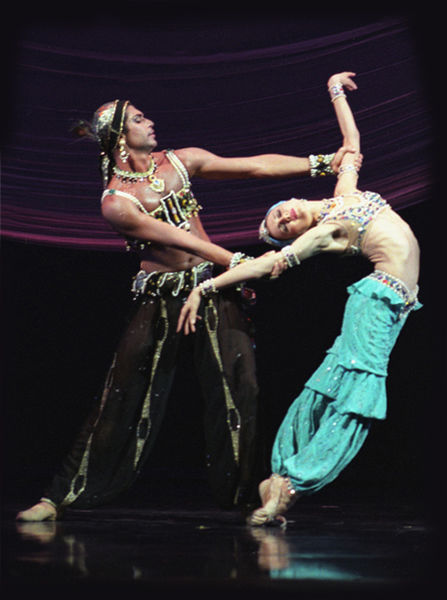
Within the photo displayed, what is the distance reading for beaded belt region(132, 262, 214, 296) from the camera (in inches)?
147

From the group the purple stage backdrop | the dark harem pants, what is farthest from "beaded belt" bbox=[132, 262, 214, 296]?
the purple stage backdrop

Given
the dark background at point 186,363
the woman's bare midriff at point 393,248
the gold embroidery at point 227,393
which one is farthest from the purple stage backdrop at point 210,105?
the gold embroidery at point 227,393

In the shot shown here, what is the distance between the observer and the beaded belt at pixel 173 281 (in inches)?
147

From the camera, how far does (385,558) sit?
2.65 metres

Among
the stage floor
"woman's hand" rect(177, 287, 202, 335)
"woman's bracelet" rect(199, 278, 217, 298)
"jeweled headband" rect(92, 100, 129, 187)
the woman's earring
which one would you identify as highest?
"jeweled headband" rect(92, 100, 129, 187)

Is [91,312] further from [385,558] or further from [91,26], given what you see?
[385,558]

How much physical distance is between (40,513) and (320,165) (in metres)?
1.65

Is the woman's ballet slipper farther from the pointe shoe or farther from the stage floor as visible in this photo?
the pointe shoe

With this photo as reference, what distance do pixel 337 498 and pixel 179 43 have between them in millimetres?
2054

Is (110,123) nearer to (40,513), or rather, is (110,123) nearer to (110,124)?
(110,124)

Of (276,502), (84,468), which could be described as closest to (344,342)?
(276,502)

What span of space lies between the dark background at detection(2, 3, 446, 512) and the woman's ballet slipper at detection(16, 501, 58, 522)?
0.58 metres

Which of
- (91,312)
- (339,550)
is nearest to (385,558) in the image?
(339,550)

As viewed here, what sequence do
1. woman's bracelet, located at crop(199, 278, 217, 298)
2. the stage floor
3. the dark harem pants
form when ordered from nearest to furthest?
the stage floor
woman's bracelet, located at crop(199, 278, 217, 298)
the dark harem pants
